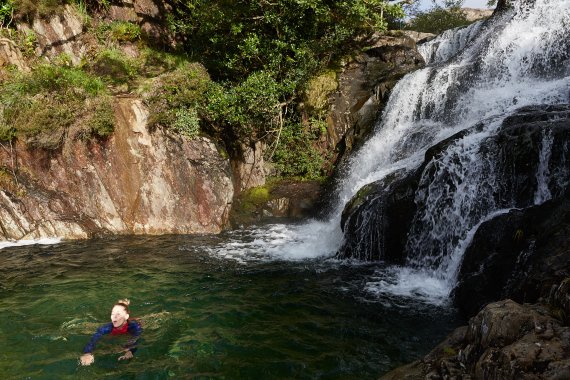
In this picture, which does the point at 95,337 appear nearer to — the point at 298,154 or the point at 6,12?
the point at 298,154

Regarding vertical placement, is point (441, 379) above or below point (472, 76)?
below

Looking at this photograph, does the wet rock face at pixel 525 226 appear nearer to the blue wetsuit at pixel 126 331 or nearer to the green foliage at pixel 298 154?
the blue wetsuit at pixel 126 331

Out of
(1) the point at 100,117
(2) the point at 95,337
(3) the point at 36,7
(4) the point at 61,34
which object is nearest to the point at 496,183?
(2) the point at 95,337

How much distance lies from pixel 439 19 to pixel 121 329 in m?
34.8

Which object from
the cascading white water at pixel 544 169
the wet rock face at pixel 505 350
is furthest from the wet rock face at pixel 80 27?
the wet rock face at pixel 505 350

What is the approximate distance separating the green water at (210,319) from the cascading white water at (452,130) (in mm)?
1269

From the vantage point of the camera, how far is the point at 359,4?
14977 mm

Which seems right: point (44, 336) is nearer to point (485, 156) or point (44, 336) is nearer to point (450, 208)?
point (450, 208)

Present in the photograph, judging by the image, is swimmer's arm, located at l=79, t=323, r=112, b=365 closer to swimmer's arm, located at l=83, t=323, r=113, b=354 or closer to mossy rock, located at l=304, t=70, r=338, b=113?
swimmer's arm, located at l=83, t=323, r=113, b=354

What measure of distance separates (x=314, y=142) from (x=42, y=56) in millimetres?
11194

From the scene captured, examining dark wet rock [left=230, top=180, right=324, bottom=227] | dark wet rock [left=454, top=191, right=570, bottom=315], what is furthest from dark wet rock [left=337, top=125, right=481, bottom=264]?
dark wet rock [left=230, top=180, right=324, bottom=227]

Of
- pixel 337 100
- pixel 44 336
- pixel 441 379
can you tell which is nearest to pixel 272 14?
pixel 337 100

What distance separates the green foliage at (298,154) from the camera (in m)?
16.9

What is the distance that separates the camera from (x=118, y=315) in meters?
6.27
